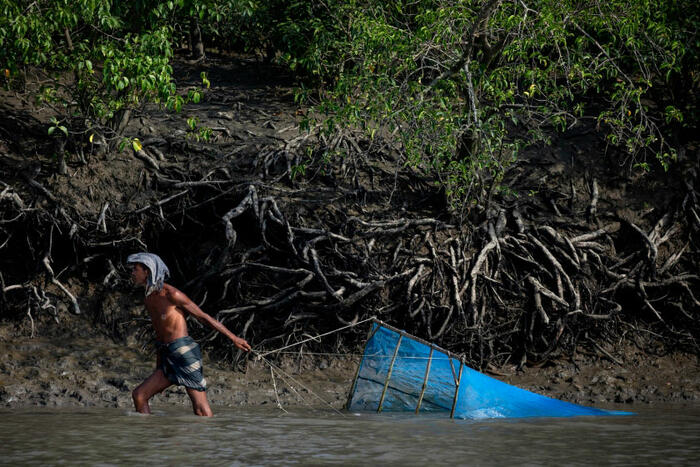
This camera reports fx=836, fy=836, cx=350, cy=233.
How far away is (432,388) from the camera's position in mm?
7801

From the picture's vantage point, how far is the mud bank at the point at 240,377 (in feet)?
29.1

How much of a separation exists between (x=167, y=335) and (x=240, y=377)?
2.80m

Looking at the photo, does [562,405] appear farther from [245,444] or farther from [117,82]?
[117,82]

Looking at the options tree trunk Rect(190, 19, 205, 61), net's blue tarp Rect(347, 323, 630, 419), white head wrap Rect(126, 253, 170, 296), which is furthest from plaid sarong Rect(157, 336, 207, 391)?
tree trunk Rect(190, 19, 205, 61)

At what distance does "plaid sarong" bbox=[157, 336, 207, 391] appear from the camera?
689cm

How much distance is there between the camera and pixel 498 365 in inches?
409

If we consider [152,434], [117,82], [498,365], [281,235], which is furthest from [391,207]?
[152,434]

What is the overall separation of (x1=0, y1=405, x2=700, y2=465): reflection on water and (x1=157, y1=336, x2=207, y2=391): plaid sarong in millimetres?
334

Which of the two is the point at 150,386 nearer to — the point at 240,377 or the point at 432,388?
the point at 432,388

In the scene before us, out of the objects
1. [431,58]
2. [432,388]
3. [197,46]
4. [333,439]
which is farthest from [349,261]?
[197,46]

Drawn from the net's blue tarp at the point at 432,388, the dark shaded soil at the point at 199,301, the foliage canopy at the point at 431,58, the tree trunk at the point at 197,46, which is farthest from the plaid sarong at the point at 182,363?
the tree trunk at the point at 197,46

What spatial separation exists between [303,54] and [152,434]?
805cm

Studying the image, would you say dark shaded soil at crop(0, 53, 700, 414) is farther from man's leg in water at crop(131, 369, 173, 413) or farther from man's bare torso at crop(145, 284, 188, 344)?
man's bare torso at crop(145, 284, 188, 344)

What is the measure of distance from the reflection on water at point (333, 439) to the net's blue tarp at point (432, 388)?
0.26 metres
